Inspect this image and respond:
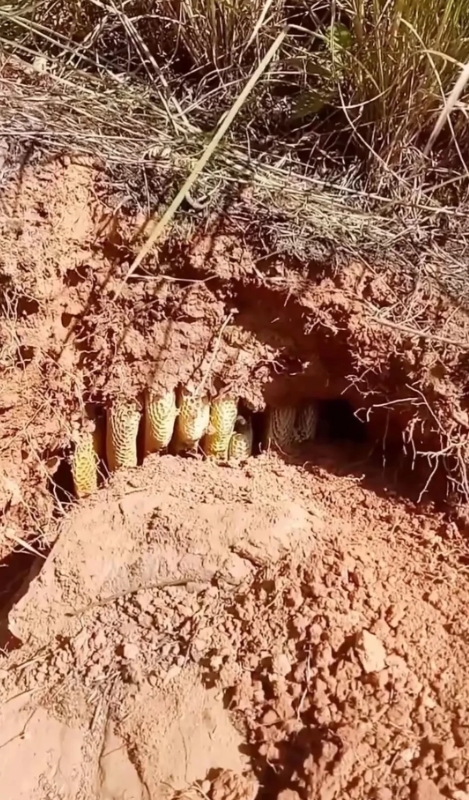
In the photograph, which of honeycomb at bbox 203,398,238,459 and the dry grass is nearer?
the dry grass

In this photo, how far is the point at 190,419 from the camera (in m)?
2.15

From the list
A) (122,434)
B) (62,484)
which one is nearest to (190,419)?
(122,434)

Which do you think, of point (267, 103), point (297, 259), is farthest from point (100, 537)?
point (267, 103)

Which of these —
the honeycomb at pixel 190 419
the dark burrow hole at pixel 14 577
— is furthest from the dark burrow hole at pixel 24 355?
the dark burrow hole at pixel 14 577

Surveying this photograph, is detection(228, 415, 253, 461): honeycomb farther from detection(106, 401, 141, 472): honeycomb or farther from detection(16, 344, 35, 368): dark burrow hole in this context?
detection(16, 344, 35, 368): dark burrow hole

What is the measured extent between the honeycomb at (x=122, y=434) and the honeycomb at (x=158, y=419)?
4cm

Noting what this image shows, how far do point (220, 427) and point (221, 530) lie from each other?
0.33 m

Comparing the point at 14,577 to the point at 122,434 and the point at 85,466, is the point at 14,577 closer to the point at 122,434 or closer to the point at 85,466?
the point at 85,466

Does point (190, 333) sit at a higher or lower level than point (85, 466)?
higher

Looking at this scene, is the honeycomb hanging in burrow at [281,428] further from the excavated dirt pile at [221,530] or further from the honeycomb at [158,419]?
the honeycomb at [158,419]

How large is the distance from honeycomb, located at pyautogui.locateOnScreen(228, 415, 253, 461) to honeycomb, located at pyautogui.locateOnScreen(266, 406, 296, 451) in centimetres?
6

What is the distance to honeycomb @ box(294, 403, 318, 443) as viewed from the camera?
224 cm

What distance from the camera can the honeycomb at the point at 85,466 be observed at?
85.7 inches

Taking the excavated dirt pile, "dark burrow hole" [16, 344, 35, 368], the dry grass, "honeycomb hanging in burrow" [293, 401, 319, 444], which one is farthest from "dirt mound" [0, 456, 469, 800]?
the dry grass
